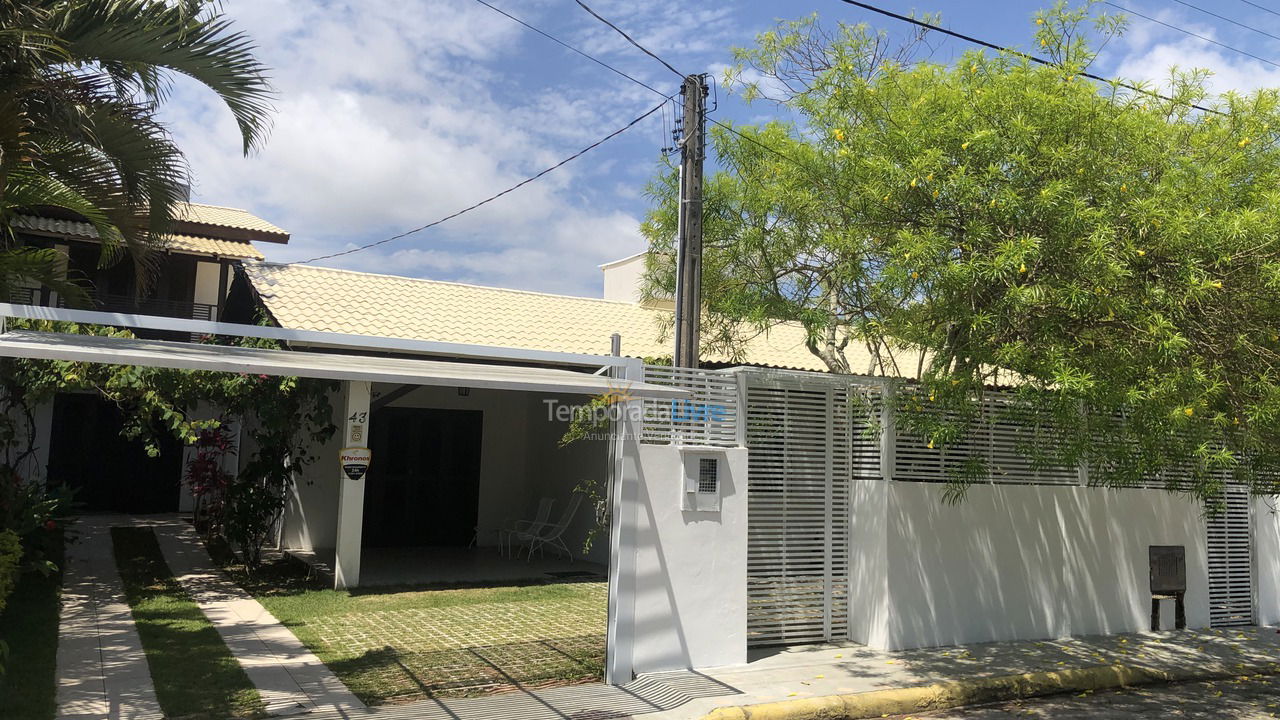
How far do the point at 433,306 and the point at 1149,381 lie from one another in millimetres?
11823

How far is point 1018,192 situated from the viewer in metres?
6.66

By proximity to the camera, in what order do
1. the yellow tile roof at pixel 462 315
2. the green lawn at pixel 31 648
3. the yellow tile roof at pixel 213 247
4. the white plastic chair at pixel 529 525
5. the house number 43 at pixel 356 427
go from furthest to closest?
the yellow tile roof at pixel 213 247, the white plastic chair at pixel 529 525, the yellow tile roof at pixel 462 315, the house number 43 at pixel 356 427, the green lawn at pixel 31 648

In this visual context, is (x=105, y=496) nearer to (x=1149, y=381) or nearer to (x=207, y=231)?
(x=207, y=231)

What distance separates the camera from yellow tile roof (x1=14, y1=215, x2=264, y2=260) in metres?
17.0

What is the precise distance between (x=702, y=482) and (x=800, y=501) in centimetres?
136

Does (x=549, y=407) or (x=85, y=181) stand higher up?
(x=85, y=181)

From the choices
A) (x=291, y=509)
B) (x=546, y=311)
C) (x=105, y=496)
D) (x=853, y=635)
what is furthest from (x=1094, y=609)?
(x=105, y=496)

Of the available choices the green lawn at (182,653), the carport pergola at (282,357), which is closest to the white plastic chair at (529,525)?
the green lawn at (182,653)

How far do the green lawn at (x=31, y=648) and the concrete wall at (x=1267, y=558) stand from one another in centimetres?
1292

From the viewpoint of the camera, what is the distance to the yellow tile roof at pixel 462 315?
538 inches

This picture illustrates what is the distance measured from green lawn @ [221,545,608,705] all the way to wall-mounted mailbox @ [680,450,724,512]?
1624 millimetres

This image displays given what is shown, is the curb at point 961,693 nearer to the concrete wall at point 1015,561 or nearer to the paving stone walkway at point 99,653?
the concrete wall at point 1015,561

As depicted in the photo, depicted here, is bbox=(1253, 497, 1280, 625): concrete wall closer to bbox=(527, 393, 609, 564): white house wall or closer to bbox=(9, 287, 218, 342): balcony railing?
bbox=(527, 393, 609, 564): white house wall

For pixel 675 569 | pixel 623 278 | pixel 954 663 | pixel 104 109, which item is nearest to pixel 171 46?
pixel 104 109
